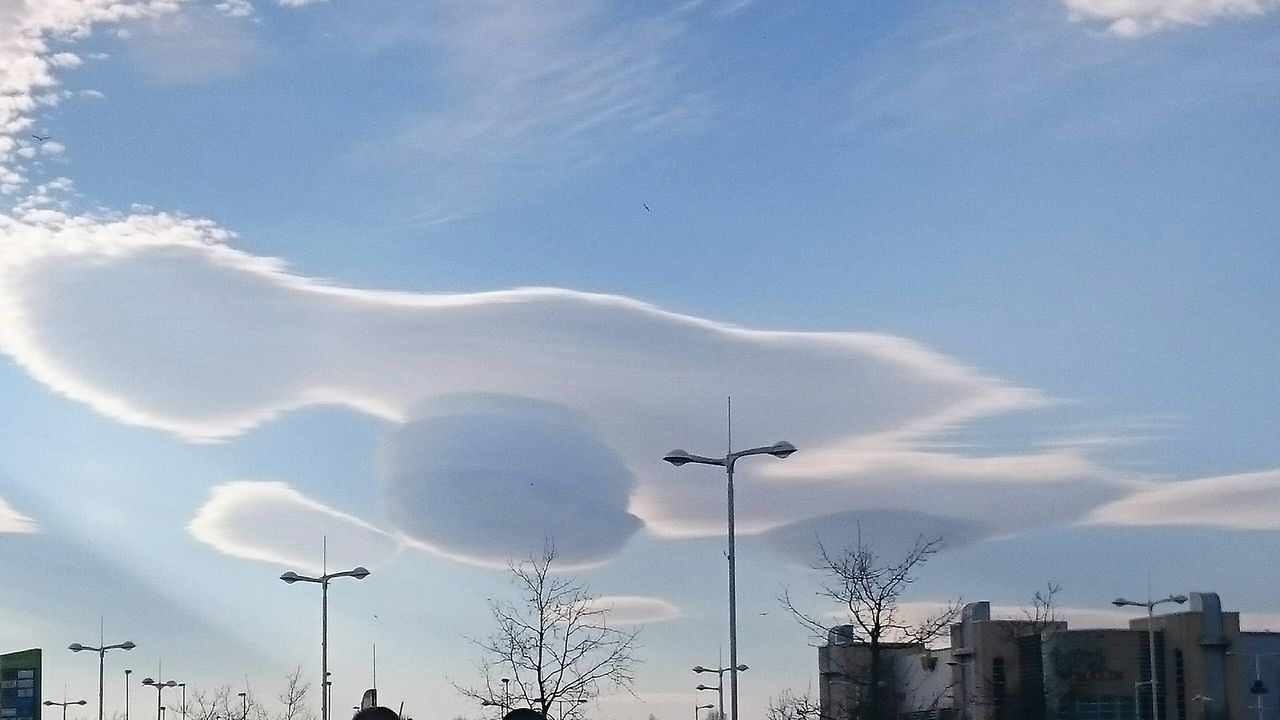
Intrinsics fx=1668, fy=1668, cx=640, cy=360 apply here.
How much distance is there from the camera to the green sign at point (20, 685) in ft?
260

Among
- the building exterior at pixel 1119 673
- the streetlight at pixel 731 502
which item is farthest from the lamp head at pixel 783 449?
the building exterior at pixel 1119 673

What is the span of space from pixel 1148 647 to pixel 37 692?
58.8 m

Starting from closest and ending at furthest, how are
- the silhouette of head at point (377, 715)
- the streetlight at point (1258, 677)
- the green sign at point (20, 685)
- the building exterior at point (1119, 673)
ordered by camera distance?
1. the silhouette of head at point (377, 715)
2. the green sign at point (20, 685)
3. the streetlight at point (1258, 677)
4. the building exterior at point (1119, 673)

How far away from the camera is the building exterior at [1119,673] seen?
91.3m

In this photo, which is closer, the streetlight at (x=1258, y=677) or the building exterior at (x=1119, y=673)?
the streetlight at (x=1258, y=677)

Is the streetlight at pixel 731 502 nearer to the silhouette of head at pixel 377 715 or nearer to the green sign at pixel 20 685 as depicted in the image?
the silhouette of head at pixel 377 715

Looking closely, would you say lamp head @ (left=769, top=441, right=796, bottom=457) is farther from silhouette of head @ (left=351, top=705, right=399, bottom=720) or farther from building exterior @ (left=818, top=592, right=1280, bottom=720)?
A: building exterior @ (left=818, top=592, right=1280, bottom=720)

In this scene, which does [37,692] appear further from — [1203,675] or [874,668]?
[1203,675]

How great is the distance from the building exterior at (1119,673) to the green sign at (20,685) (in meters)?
40.3

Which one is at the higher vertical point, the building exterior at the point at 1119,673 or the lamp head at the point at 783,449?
the lamp head at the point at 783,449

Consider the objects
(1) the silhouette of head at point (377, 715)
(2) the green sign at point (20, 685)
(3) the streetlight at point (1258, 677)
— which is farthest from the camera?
(3) the streetlight at point (1258, 677)

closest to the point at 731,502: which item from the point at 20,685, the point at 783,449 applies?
the point at 783,449

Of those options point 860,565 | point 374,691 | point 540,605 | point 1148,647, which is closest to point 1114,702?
point 1148,647

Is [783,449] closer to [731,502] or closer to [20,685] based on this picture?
[731,502]
